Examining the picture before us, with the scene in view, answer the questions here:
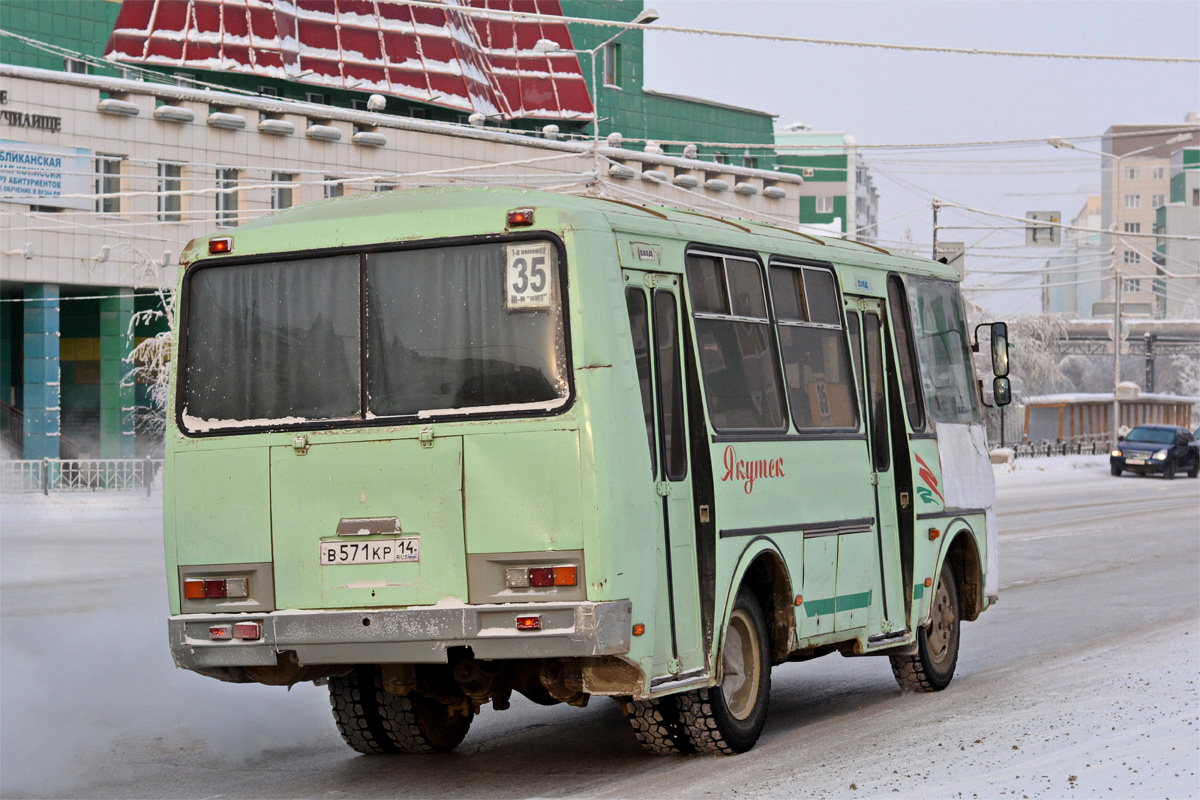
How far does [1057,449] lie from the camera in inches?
2665

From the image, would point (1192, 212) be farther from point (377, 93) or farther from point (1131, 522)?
point (1131, 522)

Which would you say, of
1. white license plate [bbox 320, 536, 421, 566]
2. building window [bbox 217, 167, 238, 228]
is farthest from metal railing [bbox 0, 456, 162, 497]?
white license plate [bbox 320, 536, 421, 566]

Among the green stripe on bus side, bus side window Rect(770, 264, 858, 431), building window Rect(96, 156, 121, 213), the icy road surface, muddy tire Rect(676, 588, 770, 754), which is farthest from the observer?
building window Rect(96, 156, 121, 213)

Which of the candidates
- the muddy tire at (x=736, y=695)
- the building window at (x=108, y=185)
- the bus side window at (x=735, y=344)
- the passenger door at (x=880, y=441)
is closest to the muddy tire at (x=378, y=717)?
the muddy tire at (x=736, y=695)

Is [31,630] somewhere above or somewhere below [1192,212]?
below

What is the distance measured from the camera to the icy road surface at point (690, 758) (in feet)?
27.4

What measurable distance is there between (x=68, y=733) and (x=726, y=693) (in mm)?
3853

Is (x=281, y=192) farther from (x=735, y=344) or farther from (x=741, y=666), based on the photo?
(x=741, y=666)

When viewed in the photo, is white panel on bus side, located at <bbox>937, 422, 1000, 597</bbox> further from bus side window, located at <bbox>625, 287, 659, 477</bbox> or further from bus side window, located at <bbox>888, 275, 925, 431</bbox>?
bus side window, located at <bbox>625, 287, 659, 477</bbox>

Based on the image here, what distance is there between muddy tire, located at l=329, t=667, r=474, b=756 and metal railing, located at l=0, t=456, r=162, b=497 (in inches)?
1139

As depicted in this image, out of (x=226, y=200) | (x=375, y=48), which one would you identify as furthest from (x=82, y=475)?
(x=375, y=48)

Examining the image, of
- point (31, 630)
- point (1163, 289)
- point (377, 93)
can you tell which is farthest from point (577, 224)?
point (1163, 289)

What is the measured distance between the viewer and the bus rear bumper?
25.7 ft

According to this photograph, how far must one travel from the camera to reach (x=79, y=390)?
48.1 meters
